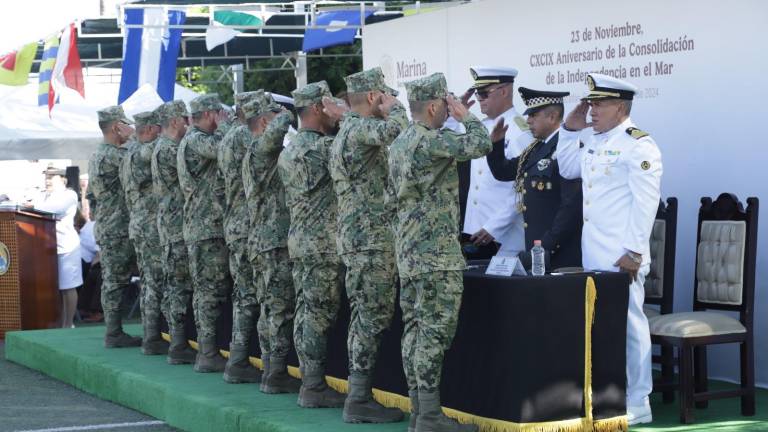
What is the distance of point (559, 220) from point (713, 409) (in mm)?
1252

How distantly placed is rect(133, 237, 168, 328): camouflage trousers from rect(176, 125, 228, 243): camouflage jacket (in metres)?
0.97

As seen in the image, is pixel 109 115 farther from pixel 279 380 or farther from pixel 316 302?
pixel 316 302

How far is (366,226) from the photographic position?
251 inches

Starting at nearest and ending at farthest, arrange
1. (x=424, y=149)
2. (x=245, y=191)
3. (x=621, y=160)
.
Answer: (x=424, y=149)
(x=621, y=160)
(x=245, y=191)

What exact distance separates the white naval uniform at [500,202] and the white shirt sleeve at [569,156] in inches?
20.3

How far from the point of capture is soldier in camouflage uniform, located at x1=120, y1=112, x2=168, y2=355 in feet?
31.0

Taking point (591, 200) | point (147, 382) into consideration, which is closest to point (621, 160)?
point (591, 200)

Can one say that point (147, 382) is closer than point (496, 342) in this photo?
No

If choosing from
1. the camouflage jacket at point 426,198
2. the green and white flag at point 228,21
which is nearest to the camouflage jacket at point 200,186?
the camouflage jacket at point 426,198

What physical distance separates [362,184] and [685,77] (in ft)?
7.69

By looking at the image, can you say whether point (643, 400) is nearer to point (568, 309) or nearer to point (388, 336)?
point (568, 309)

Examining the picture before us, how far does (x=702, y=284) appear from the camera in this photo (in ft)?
23.5

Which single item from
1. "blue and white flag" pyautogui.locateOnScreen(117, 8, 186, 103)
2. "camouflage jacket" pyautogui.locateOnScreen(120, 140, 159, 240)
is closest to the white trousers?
"camouflage jacket" pyautogui.locateOnScreen(120, 140, 159, 240)

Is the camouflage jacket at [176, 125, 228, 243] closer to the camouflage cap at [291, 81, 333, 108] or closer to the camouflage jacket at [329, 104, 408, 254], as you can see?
the camouflage cap at [291, 81, 333, 108]
